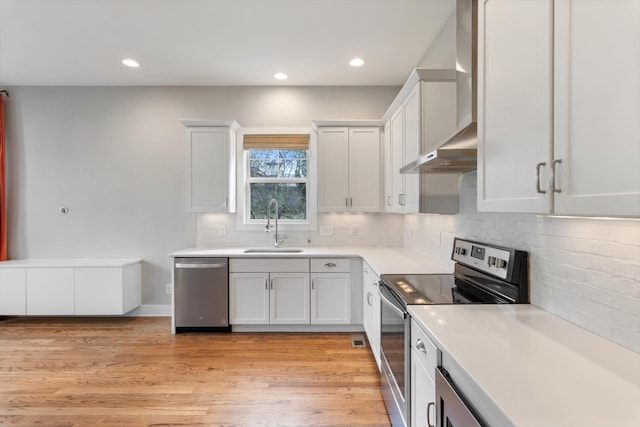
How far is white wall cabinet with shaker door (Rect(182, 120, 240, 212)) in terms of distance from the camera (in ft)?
12.0

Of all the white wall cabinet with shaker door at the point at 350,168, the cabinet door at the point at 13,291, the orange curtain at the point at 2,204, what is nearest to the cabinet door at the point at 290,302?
the white wall cabinet with shaker door at the point at 350,168

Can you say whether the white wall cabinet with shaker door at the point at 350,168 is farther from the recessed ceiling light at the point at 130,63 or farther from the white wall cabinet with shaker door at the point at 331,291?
the recessed ceiling light at the point at 130,63

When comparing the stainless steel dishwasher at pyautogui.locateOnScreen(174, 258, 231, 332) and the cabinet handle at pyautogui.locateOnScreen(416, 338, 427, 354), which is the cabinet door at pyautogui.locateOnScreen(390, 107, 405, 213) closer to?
the cabinet handle at pyautogui.locateOnScreen(416, 338, 427, 354)

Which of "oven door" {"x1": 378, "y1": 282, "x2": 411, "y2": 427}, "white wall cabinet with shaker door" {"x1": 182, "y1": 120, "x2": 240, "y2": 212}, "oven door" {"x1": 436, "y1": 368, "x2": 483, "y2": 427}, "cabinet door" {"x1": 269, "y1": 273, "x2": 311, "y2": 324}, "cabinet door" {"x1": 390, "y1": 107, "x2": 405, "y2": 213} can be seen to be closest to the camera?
"oven door" {"x1": 436, "y1": 368, "x2": 483, "y2": 427}

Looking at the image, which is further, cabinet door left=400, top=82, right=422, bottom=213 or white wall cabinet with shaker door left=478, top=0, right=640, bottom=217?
cabinet door left=400, top=82, right=422, bottom=213

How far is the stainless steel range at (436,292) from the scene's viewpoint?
5.20 ft

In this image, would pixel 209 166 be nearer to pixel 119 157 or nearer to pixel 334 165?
pixel 119 157

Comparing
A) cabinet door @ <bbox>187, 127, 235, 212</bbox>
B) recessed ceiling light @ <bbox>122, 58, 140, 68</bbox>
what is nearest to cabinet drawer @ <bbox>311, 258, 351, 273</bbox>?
cabinet door @ <bbox>187, 127, 235, 212</bbox>

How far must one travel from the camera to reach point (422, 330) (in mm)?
1336

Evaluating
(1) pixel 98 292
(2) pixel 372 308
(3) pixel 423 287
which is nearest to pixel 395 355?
(3) pixel 423 287

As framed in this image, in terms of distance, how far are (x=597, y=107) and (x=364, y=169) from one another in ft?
9.34

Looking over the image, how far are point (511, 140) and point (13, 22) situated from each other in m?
3.74

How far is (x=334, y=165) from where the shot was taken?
12.0 ft

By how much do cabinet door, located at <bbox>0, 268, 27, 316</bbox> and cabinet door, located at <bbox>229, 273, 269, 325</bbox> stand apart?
2.37 metres
